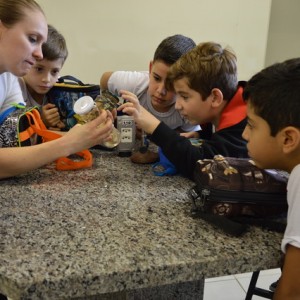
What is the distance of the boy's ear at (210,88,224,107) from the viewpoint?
103cm

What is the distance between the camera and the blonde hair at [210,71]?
1.03 m

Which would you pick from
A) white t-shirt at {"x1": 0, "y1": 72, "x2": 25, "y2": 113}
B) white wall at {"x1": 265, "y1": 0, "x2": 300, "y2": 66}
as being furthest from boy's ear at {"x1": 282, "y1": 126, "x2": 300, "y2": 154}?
white wall at {"x1": 265, "y1": 0, "x2": 300, "y2": 66}

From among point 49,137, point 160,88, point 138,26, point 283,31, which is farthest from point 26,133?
point 283,31

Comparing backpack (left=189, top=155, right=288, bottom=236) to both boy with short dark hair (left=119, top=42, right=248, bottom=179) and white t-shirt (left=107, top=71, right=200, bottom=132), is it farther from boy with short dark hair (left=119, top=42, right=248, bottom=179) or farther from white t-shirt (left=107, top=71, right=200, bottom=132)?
white t-shirt (left=107, top=71, right=200, bottom=132)

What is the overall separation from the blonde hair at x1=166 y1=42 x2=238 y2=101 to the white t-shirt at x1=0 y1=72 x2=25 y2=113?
0.54 m

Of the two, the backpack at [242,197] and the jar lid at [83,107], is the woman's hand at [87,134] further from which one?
the backpack at [242,197]

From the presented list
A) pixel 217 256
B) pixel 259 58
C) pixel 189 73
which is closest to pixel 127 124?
pixel 189 73

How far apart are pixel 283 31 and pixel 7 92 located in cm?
204

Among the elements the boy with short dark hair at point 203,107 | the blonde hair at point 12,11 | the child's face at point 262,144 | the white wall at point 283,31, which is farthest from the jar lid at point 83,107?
the white wall at point 283,31

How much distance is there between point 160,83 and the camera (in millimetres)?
1301

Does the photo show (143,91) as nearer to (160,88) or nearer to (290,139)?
(160,88)

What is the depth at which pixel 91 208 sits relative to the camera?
0.71 metres

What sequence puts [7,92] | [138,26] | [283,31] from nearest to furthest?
1. [7,92]
2. [138,26]
3. [283,31]

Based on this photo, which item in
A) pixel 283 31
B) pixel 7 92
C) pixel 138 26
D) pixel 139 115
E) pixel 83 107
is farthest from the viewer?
→ pixel 283 31
